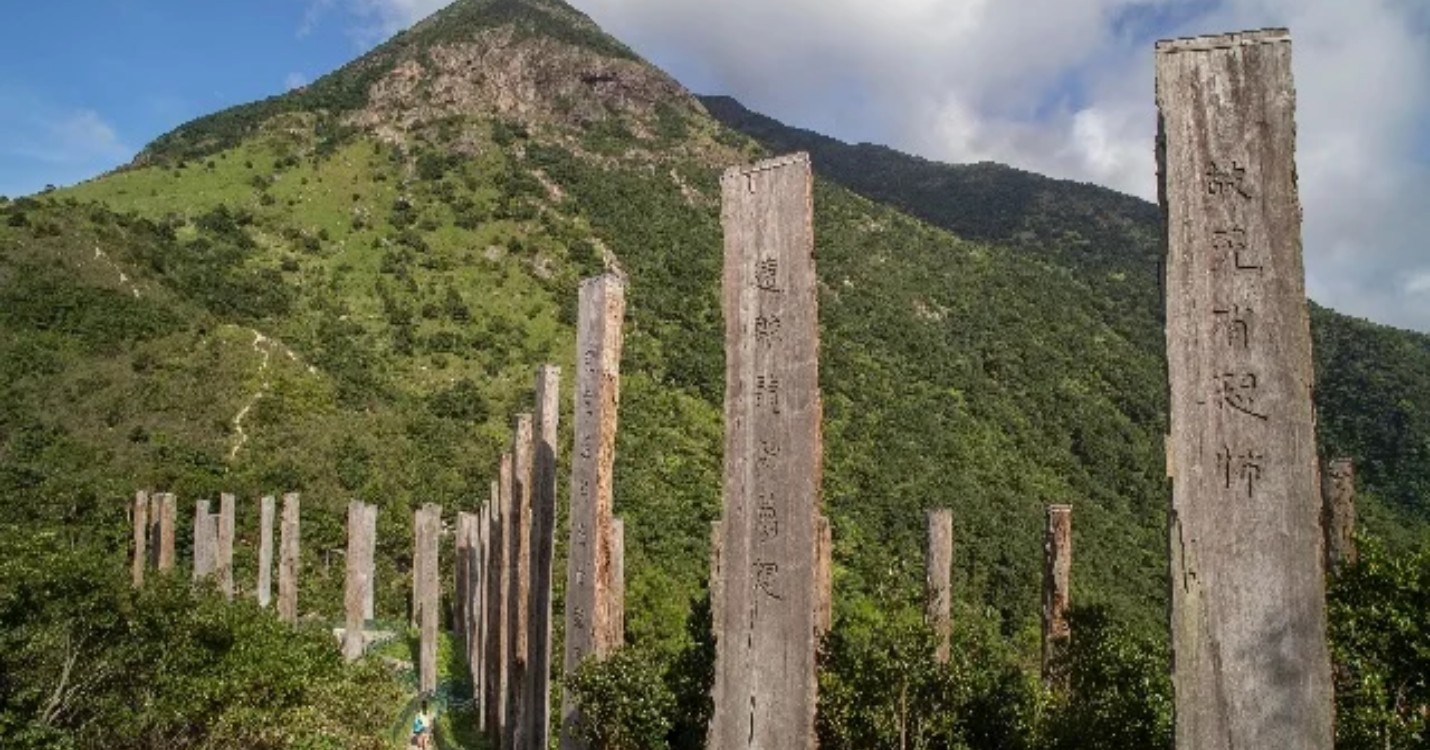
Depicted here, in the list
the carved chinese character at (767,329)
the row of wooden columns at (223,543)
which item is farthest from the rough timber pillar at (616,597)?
the row of wooden columns at (223,543)

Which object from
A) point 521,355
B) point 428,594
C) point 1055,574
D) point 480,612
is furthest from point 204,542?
point 521,355

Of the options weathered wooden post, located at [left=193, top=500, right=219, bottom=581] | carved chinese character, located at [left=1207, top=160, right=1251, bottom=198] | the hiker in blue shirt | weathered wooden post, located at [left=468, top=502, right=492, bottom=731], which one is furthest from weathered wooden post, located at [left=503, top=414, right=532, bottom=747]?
weathered wooden post, located at [left=193, top=500, right=219, bottom=581]

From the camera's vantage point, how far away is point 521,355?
127 ft

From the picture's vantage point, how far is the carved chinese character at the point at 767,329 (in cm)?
532

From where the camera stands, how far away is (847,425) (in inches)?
1455

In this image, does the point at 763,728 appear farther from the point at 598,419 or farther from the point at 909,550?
the point at 909,550

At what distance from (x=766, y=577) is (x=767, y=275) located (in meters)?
1.57

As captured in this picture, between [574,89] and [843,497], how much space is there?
46.8 meters

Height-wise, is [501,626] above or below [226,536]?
below

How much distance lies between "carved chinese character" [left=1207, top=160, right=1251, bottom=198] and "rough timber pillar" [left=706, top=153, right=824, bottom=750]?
2114 millimetres

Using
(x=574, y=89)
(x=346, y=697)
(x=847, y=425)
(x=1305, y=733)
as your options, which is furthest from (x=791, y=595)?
(x=574, y=89)

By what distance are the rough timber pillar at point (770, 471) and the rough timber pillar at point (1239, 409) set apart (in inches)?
79.4

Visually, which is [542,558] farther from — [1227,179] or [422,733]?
[1227,179]

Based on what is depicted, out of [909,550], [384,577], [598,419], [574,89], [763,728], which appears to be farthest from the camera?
[574,89]
